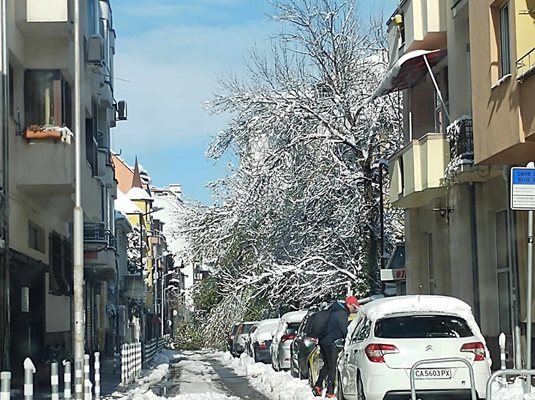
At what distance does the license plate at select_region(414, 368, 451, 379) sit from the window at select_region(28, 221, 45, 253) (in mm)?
12681

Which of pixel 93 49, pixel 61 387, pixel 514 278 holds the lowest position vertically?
pixel 61 387

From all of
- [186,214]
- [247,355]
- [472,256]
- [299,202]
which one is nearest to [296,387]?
[472,256]

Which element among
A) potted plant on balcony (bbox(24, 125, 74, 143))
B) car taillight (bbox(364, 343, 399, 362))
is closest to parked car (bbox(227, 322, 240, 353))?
potted plant on balcony (bbox(24, 125, 74, 143))

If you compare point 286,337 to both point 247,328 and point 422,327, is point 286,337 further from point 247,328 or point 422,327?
point 422,327

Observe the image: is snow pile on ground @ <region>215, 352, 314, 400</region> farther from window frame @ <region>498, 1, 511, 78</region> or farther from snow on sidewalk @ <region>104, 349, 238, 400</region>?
window frame @ <region>498, 1, 511, 78</region>

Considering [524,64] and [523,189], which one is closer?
[523,189]

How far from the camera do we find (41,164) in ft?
73.0

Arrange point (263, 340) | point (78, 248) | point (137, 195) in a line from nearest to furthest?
point (78, 248) → point (263, 340) → point (137, 195)

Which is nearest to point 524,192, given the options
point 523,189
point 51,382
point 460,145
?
point 523,189

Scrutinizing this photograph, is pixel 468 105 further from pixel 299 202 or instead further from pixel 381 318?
pixel 299 202

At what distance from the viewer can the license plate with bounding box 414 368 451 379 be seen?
14.4m

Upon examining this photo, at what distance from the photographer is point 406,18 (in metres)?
25.3

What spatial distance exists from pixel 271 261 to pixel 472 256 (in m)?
14.7

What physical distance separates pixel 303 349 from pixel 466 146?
20.5 ft
